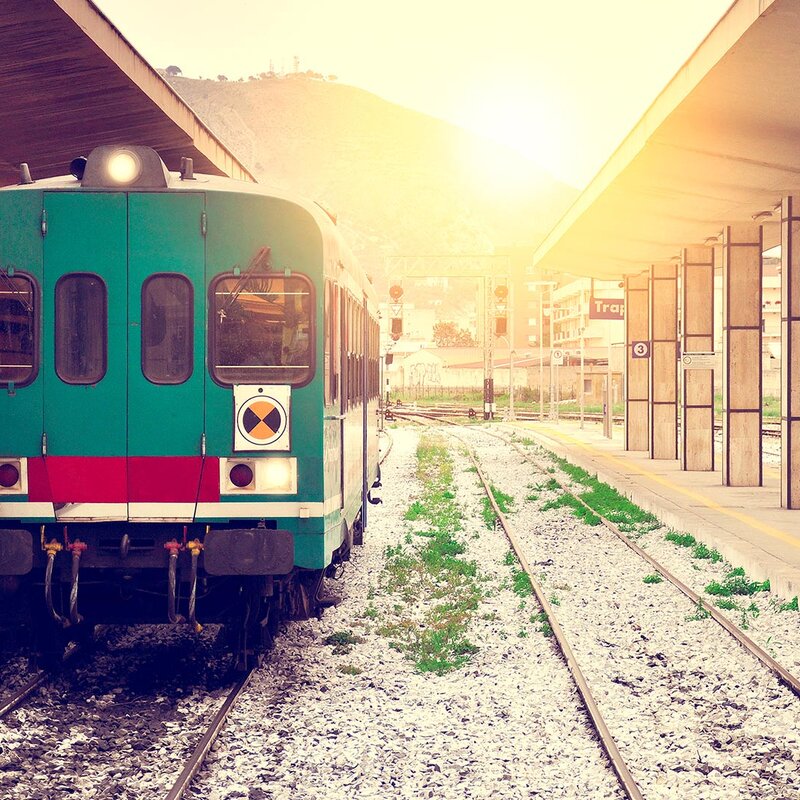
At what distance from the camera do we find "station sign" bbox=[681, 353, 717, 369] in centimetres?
2086

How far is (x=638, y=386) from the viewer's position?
95.6ft

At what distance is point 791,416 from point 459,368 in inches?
3253

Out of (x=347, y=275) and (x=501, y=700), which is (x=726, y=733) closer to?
(x=501, y=700)

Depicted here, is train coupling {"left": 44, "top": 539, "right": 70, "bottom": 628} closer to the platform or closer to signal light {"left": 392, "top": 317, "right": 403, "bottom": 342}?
the platform

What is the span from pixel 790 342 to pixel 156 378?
35.5 feet

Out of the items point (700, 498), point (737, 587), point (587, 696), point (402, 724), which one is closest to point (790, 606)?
point (737, 587)

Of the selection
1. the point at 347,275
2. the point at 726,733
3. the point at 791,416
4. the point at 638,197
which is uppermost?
the point at 638,197

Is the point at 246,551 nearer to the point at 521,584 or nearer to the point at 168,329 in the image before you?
the point at 168,329

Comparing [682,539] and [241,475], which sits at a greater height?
[241,475]

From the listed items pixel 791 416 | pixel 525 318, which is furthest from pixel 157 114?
pixel 525 318

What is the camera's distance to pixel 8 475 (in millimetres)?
7250

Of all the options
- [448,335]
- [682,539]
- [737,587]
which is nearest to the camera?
[737,587]

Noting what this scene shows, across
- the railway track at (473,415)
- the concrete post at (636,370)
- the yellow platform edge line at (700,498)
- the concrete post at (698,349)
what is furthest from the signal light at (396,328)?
the railway track at (473,415)

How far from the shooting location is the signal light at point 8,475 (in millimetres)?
7246
